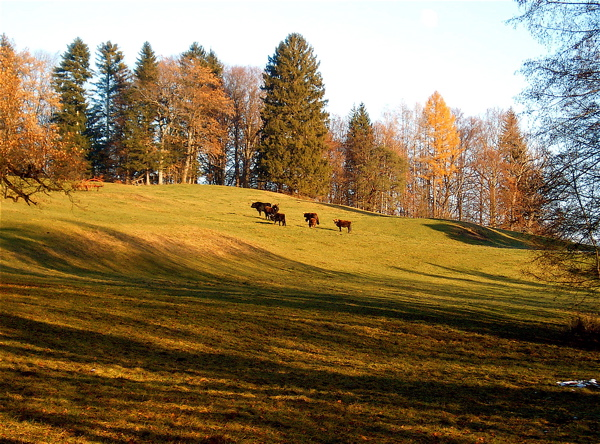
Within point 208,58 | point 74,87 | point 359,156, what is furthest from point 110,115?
point 359,156

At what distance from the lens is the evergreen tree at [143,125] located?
6444 cm

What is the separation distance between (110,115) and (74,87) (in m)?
6.19

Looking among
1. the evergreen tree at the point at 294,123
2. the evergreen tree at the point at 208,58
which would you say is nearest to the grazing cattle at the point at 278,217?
the evergreen tree at the point at 294,123

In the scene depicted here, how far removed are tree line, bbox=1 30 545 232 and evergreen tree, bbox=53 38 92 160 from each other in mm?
167

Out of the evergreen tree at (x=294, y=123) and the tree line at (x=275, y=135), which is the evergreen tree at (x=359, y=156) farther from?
the evergreen tree at (x=294, y=123)

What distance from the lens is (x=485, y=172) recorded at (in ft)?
209

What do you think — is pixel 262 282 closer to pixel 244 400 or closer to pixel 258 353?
pixel 258 353

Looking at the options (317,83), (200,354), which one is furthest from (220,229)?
(317,83)

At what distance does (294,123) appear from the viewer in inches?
2724

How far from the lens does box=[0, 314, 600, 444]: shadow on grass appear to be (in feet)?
19.2

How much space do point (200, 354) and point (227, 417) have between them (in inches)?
125

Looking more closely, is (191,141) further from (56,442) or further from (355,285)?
(56,442)

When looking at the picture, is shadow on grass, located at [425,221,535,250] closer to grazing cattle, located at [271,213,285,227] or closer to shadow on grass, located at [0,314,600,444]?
grazing cattle, located at [271,213,285,227]

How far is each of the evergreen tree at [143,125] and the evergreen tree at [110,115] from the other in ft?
7.75
